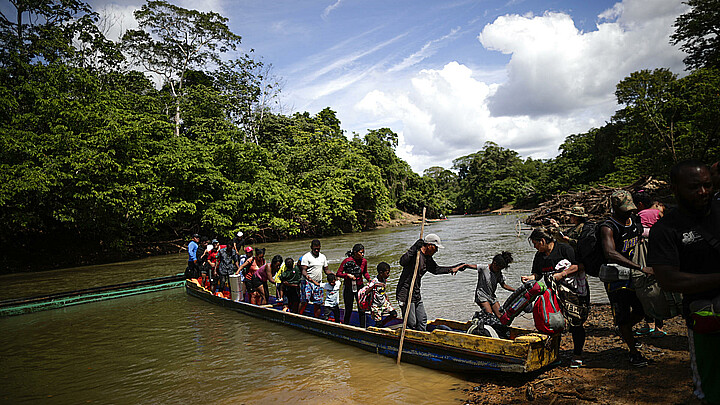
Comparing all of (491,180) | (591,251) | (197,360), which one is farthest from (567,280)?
(491,180)

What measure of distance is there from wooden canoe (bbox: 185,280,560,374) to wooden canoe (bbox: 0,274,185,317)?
10.6 meters

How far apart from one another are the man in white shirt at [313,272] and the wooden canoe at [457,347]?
1.56ft

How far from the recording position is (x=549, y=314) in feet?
15.0

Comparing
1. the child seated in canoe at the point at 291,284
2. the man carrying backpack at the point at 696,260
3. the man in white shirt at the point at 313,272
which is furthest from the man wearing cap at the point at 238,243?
the man carrying backpack at the point at 696,260

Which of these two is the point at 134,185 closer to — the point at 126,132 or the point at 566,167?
the point at 126,132

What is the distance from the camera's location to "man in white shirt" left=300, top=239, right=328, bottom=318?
24.9 feet

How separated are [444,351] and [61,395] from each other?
19.4 feet

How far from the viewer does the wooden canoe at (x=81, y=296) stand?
12.7 meters

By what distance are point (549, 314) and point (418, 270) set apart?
6.04 ft

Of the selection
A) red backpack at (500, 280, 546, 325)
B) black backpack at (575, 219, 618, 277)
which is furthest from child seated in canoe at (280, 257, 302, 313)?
black backpack at (575, 219, 618, 277)

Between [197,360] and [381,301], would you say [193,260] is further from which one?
[381,301]

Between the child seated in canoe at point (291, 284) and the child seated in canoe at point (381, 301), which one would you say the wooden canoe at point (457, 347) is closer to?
the child seated in canoe at point (381, 301)

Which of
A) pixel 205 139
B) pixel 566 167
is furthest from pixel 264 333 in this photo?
pixel 566 167

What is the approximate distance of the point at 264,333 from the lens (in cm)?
850
